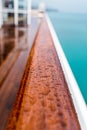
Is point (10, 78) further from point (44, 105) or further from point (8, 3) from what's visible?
point (8, 3)

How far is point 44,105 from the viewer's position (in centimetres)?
149

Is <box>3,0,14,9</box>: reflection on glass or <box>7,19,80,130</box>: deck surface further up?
<box>7,19,80,130</box>: deck surface

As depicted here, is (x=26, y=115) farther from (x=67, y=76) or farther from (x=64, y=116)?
(x=67, y=76)

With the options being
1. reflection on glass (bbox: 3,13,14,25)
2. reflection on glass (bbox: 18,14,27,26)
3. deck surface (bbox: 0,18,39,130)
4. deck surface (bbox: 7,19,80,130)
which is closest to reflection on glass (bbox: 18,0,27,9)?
reflection on glass (bbox: 18,14,27,26)

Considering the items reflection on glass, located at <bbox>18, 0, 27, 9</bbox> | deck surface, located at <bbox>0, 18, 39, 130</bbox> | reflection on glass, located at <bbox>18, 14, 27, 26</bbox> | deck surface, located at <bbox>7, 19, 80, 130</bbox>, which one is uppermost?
deck surface, located at <bbox>7, 19, 80, 130</bbox>

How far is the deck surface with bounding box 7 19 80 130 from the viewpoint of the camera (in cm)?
127

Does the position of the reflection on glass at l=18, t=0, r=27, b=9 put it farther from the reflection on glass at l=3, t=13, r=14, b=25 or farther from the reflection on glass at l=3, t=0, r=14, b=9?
the reflection on glass at l=3, t=13, r=14, b=25

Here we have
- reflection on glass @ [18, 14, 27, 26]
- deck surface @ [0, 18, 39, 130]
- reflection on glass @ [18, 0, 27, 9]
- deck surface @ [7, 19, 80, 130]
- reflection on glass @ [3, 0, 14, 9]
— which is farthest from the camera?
reflection on glass @ [18, 14, 27, 26]

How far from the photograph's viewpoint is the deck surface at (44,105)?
127 centimetres

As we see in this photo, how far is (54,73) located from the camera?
2.18 m

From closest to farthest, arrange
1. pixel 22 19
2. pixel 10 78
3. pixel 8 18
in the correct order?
1. pixel 10 78
2. pixel 8 18
3. pixel 22 19

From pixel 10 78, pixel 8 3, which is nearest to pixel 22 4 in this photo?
pixel 8 3

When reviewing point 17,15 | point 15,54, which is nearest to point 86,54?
point 15,54

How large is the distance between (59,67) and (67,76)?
1.16 feet
